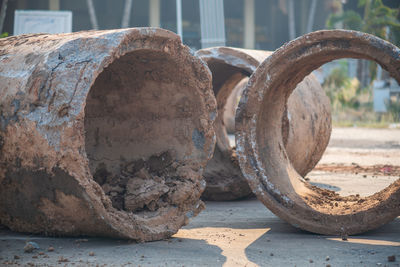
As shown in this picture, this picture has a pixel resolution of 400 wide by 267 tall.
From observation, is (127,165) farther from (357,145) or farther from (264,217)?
(357,145)

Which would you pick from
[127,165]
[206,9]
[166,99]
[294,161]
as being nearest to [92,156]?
[127,165]

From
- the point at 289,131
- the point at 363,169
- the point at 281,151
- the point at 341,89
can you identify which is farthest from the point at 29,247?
the point at 341,89

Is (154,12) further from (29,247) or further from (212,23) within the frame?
(29,247)

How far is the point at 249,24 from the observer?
18781 mm

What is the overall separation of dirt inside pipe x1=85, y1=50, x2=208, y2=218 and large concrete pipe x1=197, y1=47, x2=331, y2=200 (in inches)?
45.4

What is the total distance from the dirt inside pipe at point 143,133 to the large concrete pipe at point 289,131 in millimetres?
1152

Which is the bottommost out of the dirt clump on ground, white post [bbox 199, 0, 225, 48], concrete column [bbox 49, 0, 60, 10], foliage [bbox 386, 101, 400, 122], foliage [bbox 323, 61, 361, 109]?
the dirt clump on ground

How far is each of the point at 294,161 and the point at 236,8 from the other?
15.6 metres

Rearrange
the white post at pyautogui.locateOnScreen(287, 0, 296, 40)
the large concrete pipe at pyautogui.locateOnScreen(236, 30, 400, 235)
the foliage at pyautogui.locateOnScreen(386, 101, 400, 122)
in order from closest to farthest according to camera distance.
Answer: the large concrete pipe at pyautogui.locateOnScreen(236, 30, 400, 235) < the foliage at pyautogui.locateOnScreen(386, 101, 400, 122) < the white post at pyautogui.locateOnScreen(287, 0, 296, 40)

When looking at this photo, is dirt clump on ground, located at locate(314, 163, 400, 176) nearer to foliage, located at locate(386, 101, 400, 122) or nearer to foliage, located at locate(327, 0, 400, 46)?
foliage, located at locate(386, 101, 400, 122)

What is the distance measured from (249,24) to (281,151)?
14.4 meters

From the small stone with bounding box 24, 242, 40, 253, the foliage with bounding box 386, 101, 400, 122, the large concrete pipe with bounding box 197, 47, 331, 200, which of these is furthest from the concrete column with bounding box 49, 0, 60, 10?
the small stone with bounding box 24, 242, 40, 253

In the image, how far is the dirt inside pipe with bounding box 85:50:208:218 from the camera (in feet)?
13.7

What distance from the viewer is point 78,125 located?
3.23 m
